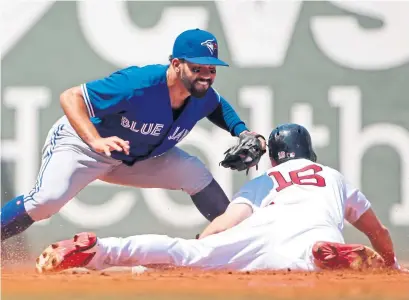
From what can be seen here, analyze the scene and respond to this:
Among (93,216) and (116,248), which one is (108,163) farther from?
(93,216)

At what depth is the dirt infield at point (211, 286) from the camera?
3533 mm

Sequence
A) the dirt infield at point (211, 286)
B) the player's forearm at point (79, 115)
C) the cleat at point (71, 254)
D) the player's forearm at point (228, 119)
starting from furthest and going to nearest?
1. the player's forearm at point (228, 119)
2. the player's forearm at point (79, 115)
3. the cleat at point (71, 254)
4. the dirt infield at point (211, 286)

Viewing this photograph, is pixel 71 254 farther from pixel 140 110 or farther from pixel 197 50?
pixel 197 50

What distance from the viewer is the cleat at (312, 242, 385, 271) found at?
4266mm

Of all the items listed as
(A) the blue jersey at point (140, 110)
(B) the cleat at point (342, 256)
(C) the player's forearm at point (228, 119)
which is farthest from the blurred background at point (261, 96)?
(B) the cleat at point (342, 256)

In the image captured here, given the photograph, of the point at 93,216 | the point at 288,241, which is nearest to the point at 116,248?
the point at 288,241

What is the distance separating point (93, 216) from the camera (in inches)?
273

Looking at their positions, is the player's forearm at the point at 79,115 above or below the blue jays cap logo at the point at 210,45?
below

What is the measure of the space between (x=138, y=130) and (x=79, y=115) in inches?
15.4

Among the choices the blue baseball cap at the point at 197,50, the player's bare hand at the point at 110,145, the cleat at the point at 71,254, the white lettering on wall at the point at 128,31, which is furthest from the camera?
the white lettering on wall at the point at 128,31

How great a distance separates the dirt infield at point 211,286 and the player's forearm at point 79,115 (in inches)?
27.7

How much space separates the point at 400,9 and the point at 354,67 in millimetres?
552

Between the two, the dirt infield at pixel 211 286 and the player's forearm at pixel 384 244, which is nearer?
the dirt infield at pixel 211 286

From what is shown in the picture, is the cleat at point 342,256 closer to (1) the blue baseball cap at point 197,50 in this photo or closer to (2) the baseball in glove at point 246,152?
(2) the baseball in glove at point 246,152
